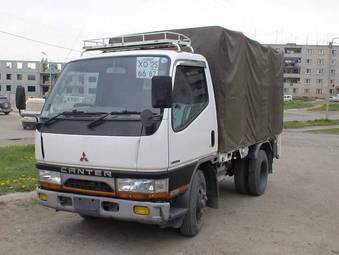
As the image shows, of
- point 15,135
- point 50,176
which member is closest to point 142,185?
point 50,176

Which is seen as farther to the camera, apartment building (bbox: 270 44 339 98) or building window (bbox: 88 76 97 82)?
apartment building (bbox: 270 44 339 98)

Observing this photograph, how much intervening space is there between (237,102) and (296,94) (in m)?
137

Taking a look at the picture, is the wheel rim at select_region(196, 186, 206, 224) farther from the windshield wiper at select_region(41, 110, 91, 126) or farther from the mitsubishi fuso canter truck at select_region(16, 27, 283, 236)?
the windshield wiper at select_region(41, 110, 91, 126)

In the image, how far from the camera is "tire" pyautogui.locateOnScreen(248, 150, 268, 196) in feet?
28.4

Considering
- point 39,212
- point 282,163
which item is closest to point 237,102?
point 39,212

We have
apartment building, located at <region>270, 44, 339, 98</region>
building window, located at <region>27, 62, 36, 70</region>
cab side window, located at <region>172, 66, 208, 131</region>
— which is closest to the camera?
cab side window, located at <region>172, 66, 208, 131</region>

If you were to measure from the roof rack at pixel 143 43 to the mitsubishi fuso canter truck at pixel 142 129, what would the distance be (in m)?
0.02

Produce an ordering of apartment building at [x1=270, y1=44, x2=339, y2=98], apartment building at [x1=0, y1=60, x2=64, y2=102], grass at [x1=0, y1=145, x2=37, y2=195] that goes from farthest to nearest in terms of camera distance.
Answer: apartment building at [x1=270, y1=44, x2=339, y2=98] → apartment building at [x1=0, y1=60, x2=64, y2=102] → grass at [x1=0, y1=145, x2=37, y2=195]

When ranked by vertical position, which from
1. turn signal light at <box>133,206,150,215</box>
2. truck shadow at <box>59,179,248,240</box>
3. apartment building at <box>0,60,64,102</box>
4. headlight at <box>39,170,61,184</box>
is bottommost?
truck shadow at <box>59,179,248,240</box>

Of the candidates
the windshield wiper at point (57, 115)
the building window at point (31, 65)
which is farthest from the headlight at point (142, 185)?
the building window at point (31, 65)

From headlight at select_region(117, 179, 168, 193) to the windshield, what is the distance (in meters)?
0.80

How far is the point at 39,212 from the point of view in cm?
732

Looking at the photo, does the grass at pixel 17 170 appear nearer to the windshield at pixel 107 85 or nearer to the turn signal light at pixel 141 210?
the windshield at pixel 107 85

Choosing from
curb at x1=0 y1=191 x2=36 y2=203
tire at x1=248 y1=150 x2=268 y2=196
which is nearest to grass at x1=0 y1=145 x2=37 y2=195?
curb at x1=0 y1=191 x2=36 y2=203
